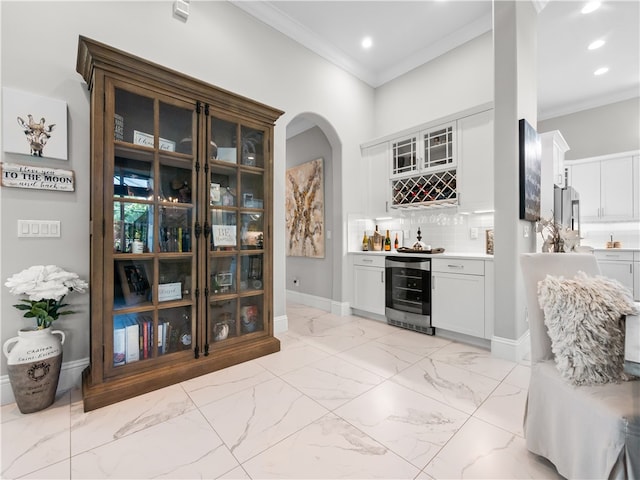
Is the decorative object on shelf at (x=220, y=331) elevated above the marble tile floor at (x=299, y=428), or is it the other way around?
the decorative object on shelf at (x=220, y=331)

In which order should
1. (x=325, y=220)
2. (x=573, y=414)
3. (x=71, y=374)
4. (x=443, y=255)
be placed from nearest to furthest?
(x=573, y=414) → (x=71, y=374) → (x=443, y=255) → (x=325, y=220)

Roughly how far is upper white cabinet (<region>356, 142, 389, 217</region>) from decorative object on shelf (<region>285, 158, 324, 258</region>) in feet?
2.24

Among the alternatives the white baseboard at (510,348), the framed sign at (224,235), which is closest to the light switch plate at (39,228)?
the framed sign at (224,235)

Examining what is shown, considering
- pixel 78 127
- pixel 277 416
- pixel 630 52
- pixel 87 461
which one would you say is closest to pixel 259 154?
pixel 78 127

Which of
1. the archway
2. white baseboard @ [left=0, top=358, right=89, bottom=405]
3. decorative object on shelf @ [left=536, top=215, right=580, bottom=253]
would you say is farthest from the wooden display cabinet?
decorative object on shelf @ [left=536, top=215, right=580, bottom=253]

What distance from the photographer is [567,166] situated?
5.20 meters

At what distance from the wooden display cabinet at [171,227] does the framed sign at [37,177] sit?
0.40m

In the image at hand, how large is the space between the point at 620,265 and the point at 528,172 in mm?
3522

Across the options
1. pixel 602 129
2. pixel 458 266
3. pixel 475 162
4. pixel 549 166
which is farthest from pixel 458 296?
pixel 602 129

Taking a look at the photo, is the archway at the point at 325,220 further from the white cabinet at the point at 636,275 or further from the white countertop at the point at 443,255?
the white cabinet at the point at 636,275

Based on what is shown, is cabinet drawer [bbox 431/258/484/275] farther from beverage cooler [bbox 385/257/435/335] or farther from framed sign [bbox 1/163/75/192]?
framed sign [bbox 1/163/75/192]

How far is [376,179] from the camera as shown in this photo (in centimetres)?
411

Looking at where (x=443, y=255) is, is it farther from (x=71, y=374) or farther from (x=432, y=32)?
(x=71, y=374)

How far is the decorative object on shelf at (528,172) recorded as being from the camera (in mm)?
2578
